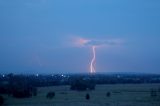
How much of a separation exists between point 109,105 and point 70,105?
6.30m

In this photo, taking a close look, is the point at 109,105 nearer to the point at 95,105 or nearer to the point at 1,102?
the point at 95,105

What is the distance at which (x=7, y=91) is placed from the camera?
109m

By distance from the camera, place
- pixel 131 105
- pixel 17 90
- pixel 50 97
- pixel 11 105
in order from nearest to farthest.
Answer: pixel 131 105 < pixel 11 105 < pixel 50 97 < pixel 17 90

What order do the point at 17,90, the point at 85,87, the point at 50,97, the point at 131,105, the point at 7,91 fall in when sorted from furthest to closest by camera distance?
1. the point at 85,87
2. the point at 7,91
3. the point at 17,90
4. the point at 50,97
5. the point at 131,105

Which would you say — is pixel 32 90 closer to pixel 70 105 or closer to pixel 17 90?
pixel 17 90

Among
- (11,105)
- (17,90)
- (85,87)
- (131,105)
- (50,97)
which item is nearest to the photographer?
(131,105)

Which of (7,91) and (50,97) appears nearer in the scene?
(50,97)

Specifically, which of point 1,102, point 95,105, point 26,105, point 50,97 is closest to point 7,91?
point 50,97

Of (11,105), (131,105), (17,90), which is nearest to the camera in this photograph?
(131,105)

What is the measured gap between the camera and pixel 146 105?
6362 cm

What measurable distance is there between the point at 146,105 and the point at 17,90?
4519 centimetres

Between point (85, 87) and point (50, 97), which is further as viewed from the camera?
point (85, 87)

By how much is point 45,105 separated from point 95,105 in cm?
826

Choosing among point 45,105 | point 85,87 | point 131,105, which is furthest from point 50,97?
point 85,87
